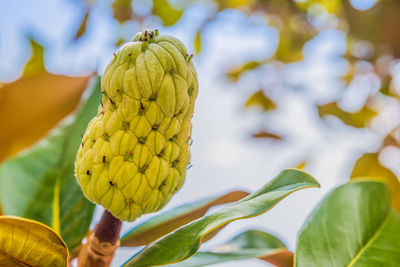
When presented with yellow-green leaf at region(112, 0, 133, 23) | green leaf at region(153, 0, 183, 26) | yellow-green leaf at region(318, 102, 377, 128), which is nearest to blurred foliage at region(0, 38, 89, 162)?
yellow-green leaf at region(318, 102, 377, 128)

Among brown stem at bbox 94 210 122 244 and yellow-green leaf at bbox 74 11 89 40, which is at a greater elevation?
yellow-green leaf at bbox 74 11 89 40

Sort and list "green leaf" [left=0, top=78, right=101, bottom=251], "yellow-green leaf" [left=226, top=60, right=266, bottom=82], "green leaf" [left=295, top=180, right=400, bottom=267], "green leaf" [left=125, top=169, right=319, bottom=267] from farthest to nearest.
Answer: "yellow-green leaf" [left=226, top=60, right=266, bottom=82] → "green leaf" [left=0, top=78, right=101, bottom=251] → "green leaf" [left=295, top=180, right=400, bottom=267] → "green leaf" [left=125, top=169, right=319, bottom=267]

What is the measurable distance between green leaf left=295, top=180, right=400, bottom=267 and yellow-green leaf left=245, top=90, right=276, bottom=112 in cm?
185

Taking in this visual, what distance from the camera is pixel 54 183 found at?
0.88 meters

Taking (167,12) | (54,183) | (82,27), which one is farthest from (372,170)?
(82,27)

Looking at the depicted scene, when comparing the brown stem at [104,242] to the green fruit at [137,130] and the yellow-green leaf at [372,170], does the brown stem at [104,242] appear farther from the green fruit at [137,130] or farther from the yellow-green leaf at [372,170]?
the yellow-green leaf at [372,170]

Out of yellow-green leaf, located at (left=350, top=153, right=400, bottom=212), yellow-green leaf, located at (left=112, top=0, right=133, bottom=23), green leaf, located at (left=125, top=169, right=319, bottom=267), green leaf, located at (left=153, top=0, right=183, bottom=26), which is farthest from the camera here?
yellow-green leaf, located at (left=112, top=0, right=133, bottom=23)

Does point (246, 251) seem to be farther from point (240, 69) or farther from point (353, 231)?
point (240, 69)

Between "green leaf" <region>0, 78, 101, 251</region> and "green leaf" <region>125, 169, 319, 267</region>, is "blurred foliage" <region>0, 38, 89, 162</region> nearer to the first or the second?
"green leaf" <region>0, 78, 101, 251</region>

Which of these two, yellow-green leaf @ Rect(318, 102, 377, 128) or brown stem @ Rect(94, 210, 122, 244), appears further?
yellow-green leaf @ Rect(318, 102, 377, 128)

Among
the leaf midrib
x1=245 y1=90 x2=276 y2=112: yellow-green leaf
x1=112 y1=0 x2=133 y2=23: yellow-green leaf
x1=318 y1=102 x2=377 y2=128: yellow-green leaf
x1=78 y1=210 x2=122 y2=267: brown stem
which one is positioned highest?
x1=112 y1=0 x2=133 y2=23: yellow-green leaf

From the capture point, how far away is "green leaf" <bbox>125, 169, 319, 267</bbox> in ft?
1.63

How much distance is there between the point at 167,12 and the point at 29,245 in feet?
6.65

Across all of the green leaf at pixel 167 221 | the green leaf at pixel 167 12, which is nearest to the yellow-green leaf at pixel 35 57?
the green leaf at pixel 167 12
